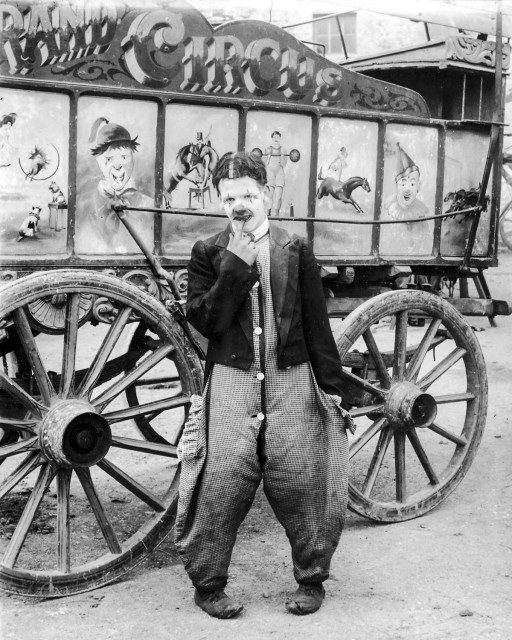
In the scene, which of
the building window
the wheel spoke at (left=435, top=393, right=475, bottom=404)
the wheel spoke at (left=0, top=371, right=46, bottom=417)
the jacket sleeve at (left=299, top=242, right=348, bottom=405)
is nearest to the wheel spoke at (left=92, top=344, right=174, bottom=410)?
the wheel spoke at (left=0, top=371, right=46, bottom=417)

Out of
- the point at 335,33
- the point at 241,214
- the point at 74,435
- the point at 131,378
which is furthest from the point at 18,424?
the point at 335,33

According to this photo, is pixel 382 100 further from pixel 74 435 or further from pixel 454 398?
pixel 74 435

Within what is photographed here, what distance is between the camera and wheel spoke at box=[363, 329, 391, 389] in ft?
13.4

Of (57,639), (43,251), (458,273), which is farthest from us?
(458,273)

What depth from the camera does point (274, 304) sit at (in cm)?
327

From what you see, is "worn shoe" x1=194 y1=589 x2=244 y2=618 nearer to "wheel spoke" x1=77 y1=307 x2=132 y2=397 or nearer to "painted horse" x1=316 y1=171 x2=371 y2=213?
"wheel spoke" x1=77 y1=307 x2=132 y2=397

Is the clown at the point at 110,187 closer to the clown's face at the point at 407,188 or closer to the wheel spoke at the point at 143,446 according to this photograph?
the wheel spoke at the point at 143,446

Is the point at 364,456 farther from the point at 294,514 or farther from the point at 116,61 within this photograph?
the point at 116,61

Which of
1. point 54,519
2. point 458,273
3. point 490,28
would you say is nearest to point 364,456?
point 458,273

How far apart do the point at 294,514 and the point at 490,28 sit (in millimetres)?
2576

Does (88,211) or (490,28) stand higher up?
(490,28)

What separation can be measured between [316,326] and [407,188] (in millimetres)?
1322

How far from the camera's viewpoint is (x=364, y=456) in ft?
18.2

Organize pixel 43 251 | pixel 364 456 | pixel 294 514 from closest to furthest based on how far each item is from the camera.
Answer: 1. pixel 294 514
2. pixel 43 251
3. pixel 364 456
